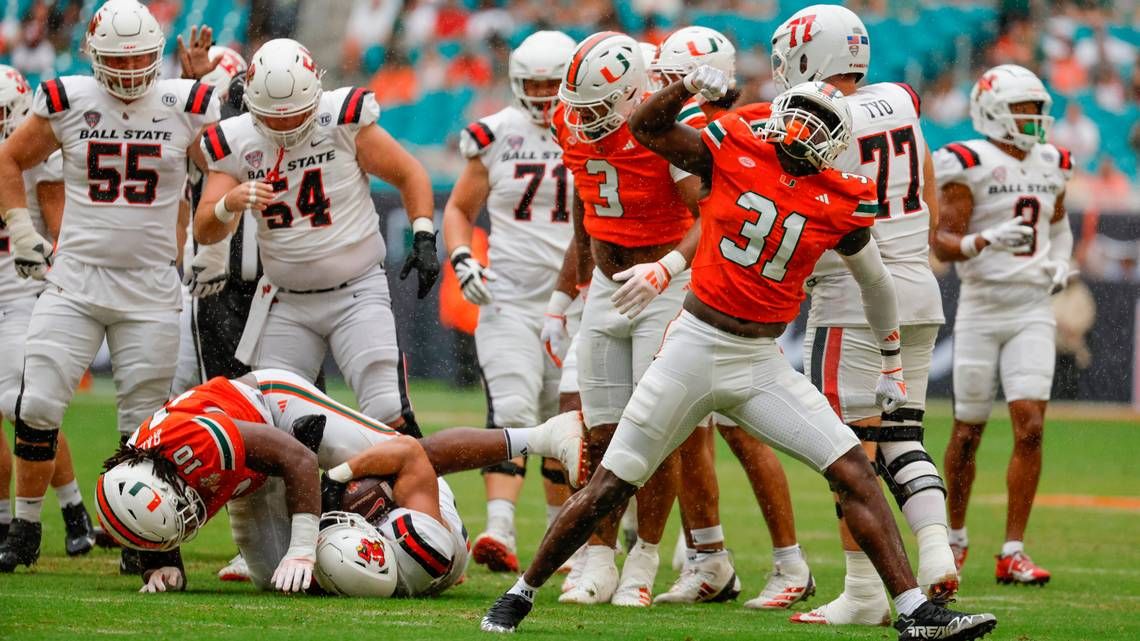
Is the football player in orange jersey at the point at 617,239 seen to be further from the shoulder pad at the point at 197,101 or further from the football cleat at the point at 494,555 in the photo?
the shoulder pad at the point at 197,101

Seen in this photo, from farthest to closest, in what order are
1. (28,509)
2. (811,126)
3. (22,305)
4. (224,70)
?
(224,70) < (22,305) < (28,509) < (811,126)

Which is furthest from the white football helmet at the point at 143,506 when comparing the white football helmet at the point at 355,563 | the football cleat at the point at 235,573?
the football cleat at the point at 235,573

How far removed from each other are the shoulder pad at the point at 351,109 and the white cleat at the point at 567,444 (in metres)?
1.67

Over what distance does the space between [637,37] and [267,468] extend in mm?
12609

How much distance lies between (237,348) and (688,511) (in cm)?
226

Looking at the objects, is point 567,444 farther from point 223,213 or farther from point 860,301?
point 223,213

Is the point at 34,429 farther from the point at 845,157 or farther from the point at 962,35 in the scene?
the point at 962,35

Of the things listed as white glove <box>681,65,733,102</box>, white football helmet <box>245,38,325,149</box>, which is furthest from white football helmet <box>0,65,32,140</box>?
white glove <box>681,65,733,102</box>

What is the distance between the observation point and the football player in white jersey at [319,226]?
6.73 m

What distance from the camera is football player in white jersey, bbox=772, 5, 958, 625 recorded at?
5598 millimetres

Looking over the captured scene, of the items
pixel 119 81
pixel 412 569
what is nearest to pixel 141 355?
pixel 119 81

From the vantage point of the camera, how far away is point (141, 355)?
6.87 meters

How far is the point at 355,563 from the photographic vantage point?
5691 millimetres

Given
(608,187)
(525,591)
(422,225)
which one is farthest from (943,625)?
(422,225)
